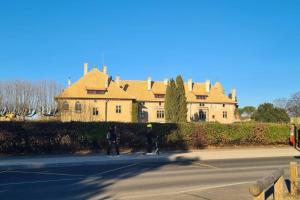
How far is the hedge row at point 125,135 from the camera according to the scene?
77.7 feet

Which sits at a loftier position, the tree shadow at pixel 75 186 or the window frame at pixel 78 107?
the window frame at pixel 78 107

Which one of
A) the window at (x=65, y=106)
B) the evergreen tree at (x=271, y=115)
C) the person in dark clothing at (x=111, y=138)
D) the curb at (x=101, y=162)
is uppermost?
the window at (x=65, y=106)

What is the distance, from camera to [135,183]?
13250 mm

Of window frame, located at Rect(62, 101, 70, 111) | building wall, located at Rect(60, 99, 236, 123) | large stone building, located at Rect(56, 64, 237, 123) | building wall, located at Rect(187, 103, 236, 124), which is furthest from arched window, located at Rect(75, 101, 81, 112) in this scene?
building wall, located at Rect(187, 103, 236, 124)

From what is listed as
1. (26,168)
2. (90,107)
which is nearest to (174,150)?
(26,168)

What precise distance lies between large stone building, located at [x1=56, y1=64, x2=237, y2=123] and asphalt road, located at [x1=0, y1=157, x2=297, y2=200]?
59989 mm

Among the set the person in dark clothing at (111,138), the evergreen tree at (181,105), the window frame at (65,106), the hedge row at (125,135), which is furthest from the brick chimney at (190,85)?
the person in dark clothing at (111,138)

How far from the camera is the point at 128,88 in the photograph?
93312mm

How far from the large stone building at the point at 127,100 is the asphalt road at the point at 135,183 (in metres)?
60.0

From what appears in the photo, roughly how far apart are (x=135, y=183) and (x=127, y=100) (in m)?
72.5

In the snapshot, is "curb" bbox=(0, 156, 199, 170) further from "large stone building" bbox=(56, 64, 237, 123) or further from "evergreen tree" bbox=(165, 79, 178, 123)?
"large stone building" bbox=(56, 64, 237, 123)

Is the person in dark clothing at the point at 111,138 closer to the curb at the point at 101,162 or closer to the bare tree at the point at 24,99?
the curb at the point at 101,162

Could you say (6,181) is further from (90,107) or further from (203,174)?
(90,107)

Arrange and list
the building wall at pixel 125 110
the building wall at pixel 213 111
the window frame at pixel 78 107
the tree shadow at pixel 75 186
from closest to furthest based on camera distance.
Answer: the tree shadow at pixel 75 186, the building wall at pixel 125 110, the window frame at pixel 78 107, the building wall at pixel 213 111
